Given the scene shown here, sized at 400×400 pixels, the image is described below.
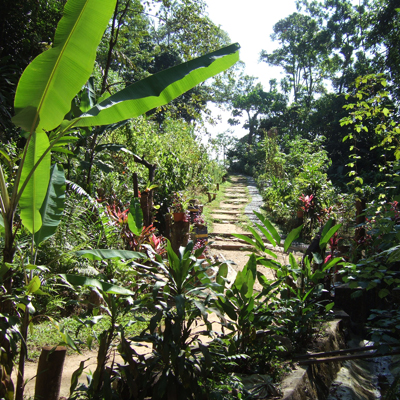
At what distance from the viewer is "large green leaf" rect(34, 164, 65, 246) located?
6.64ft

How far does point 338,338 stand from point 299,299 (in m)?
0.74

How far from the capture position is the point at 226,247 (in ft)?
22.8

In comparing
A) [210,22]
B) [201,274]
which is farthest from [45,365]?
[210,22]

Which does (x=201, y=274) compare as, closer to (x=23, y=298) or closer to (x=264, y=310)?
(x=264, y=310)

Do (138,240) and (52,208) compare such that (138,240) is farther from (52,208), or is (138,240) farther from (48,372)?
(48,372)

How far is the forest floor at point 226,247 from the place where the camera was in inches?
103

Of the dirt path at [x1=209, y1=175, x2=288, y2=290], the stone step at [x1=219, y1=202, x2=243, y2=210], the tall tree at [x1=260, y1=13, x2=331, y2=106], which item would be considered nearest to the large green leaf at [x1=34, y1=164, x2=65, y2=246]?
the dirt path at [x1=209, y1=175, x2=288, y2=290]

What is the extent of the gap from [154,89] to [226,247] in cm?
549

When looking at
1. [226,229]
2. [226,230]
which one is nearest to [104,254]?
[226,230]

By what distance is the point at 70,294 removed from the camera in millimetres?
3906

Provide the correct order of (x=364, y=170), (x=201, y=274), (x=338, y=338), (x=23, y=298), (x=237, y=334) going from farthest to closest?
(x=364, y=170) → (x=338, y=338) → (x=237, y=334) → (x=201, y=274) → (x=23, y=298)

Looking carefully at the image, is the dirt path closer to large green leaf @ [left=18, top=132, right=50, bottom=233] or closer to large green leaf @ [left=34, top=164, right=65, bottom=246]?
large green leaf @ [left=34, top=164, right=65, bottom=246]

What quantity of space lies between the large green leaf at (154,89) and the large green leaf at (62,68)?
14 cm

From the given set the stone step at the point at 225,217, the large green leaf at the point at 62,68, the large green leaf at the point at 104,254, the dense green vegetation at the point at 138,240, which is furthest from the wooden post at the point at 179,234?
the stone step at the point at 225,217
